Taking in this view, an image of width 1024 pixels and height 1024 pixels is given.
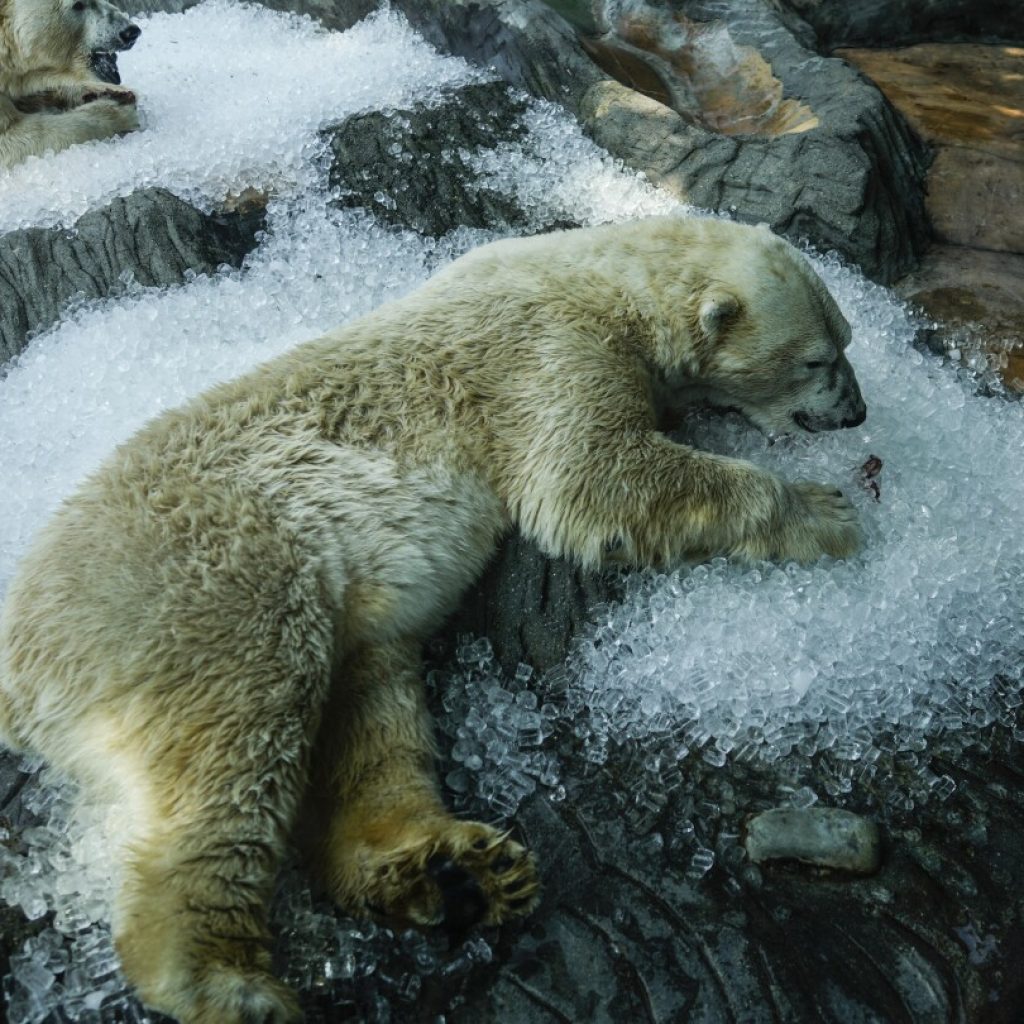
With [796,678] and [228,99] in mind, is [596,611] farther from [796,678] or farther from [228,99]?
[228,99]

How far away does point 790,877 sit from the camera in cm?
246

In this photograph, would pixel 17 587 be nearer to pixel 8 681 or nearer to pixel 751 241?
pixel 8 681

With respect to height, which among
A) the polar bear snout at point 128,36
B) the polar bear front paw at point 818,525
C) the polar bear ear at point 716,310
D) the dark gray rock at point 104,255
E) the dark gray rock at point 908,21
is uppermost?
the polar bear snout at point 128,36

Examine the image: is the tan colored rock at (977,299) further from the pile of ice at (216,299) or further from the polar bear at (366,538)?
the pile of ice at (216,299)

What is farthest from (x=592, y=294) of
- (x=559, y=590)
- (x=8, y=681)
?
(x=8, y=681)

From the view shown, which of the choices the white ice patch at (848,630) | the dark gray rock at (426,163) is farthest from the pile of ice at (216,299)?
the white ice patch at (848,630)

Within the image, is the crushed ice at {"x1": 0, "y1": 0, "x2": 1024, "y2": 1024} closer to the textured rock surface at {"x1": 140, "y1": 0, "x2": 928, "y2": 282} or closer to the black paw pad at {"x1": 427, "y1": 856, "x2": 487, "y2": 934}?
the black paw pad at {"x1": 427, "y1": 856, "x2": 487, "y2": 934}

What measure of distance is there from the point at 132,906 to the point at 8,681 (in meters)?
0.71

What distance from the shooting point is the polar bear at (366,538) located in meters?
2.23

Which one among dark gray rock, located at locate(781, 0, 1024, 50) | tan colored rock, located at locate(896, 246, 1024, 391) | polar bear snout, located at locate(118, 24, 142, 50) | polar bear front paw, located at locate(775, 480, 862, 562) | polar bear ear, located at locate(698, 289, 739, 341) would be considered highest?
polar bear snout, located at locate(118, 24, 142, 50)

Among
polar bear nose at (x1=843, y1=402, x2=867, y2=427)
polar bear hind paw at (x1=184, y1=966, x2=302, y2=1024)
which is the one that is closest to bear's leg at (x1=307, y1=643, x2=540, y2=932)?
polar bear hind paw at (x1=184, y1=966, x2=302, y2=1024)

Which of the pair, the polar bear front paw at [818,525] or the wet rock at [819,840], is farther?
the polar bear front paw at [818,525]

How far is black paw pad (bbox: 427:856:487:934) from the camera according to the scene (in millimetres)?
2246

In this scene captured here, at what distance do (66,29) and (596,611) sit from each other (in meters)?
4.66
